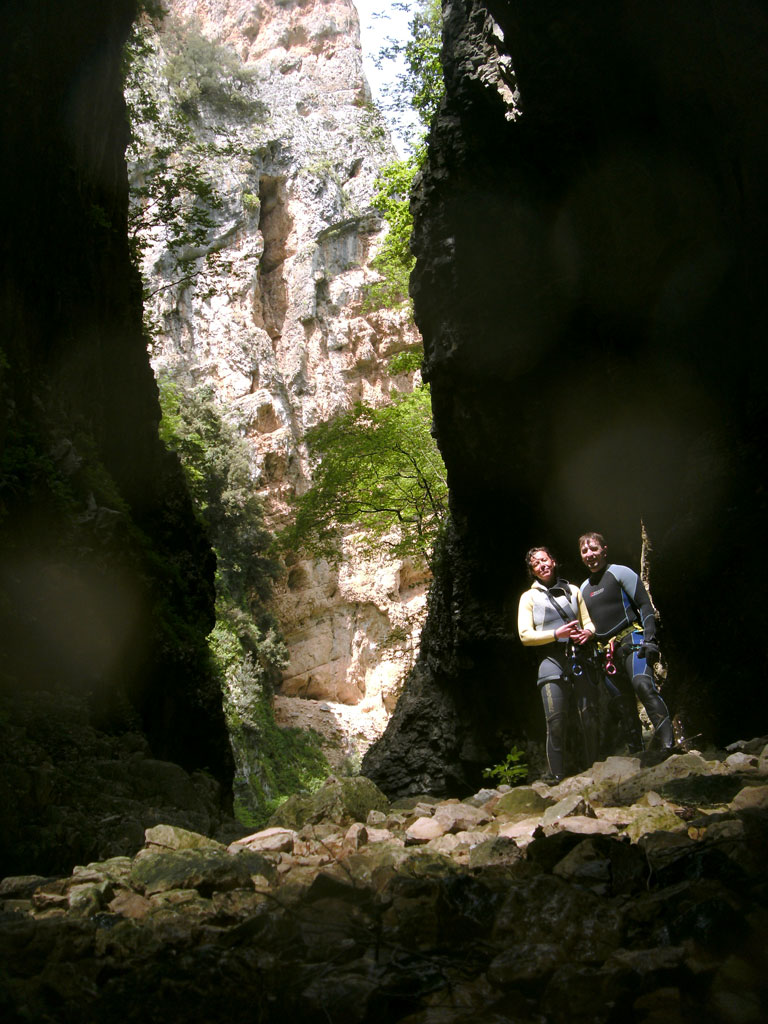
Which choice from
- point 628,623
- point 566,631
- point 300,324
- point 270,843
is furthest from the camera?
point 300,324

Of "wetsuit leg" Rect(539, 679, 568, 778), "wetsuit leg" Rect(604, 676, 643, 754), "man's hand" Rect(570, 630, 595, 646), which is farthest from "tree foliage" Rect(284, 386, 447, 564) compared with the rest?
"man's hand" Rect(570, 630, 595, 646)

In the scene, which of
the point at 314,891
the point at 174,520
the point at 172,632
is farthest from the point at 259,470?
the point at 314,891

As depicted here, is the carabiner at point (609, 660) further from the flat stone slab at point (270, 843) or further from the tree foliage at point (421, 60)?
the tree foliage at point (421, 60)

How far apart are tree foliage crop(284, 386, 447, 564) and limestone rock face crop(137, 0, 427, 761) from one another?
1427 centimetres

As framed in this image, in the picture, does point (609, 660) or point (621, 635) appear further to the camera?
point (609, 660)

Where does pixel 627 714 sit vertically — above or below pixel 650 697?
below

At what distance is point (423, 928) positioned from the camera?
101 inches

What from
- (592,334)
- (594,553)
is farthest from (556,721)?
(592,334)

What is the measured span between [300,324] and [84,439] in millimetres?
26975

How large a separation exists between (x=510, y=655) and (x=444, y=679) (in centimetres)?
153

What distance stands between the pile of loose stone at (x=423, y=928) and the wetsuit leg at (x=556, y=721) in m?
1.97

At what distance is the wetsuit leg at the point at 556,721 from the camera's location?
19.4 feet

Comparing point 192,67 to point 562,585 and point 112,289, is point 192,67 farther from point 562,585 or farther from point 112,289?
point 562,585

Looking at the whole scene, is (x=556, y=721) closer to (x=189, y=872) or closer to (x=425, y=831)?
(x=425, y=831)
